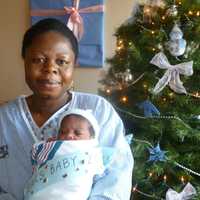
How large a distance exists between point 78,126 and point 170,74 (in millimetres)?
642

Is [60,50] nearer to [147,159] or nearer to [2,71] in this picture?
[147,159]

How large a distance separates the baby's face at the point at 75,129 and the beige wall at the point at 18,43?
1.45m

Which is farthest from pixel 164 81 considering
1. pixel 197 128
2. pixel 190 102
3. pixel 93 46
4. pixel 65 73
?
pixel 93 46

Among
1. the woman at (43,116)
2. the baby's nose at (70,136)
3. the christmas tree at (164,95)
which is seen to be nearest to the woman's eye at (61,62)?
the woman at (43,116)

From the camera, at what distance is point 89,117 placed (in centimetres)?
138

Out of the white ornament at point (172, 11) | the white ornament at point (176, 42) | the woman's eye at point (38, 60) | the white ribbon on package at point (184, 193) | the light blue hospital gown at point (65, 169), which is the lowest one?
the white ribbon on package at point (184, 193)

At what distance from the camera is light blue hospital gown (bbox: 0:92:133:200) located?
1.47m

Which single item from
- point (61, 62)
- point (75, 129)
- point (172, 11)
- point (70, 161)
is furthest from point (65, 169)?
point (172, 11)

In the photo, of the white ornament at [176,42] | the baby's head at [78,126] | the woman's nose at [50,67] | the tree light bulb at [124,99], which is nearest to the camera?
the baby's head at [78,126]

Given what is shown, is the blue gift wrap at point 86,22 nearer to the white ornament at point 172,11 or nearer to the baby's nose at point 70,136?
the white ornament at point 172,11

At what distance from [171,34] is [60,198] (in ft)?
3.09

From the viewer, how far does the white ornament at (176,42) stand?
1.76m

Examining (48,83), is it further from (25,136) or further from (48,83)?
(25,136)

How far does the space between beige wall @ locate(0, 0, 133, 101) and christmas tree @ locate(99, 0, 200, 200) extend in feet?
2.71
